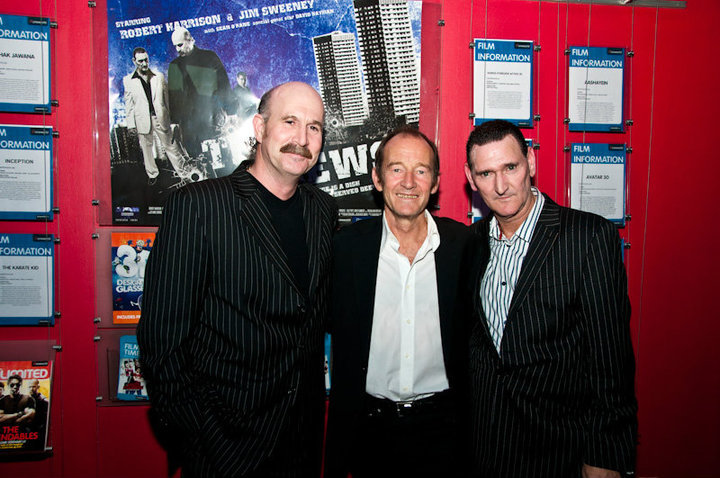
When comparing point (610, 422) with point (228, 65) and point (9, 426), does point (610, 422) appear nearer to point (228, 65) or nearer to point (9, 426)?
point (228, 65)

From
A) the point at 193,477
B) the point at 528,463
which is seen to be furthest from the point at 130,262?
the point at 528,463

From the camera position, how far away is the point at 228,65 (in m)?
2.28

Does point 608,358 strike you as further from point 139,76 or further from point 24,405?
point 24,405

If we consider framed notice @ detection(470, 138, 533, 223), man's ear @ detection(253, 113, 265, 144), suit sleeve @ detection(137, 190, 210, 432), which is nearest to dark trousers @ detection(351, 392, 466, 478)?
suit sleeve @ detection(137, 190, 210, 432)

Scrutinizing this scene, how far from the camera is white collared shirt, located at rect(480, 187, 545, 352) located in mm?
1733

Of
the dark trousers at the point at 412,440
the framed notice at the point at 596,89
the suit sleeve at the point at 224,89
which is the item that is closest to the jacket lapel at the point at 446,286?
the dark trousers at the point at 412,440

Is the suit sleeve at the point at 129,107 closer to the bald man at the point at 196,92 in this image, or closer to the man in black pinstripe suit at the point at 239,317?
the bald man at the point at 196,92

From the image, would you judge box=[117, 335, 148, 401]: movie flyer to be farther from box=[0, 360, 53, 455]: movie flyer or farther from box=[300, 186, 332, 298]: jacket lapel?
box=[300, 186, 332, 298]: jacket lapel

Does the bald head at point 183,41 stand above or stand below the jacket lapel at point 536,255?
above

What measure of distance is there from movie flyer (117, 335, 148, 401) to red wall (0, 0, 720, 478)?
10 cm

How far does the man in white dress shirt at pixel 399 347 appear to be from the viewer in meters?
1.80

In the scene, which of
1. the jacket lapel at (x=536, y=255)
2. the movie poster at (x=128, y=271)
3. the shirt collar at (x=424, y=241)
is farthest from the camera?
the movie poster at (x=128, y=271)

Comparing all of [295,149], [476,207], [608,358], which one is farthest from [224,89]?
[608,358]

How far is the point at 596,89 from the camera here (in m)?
2.48
